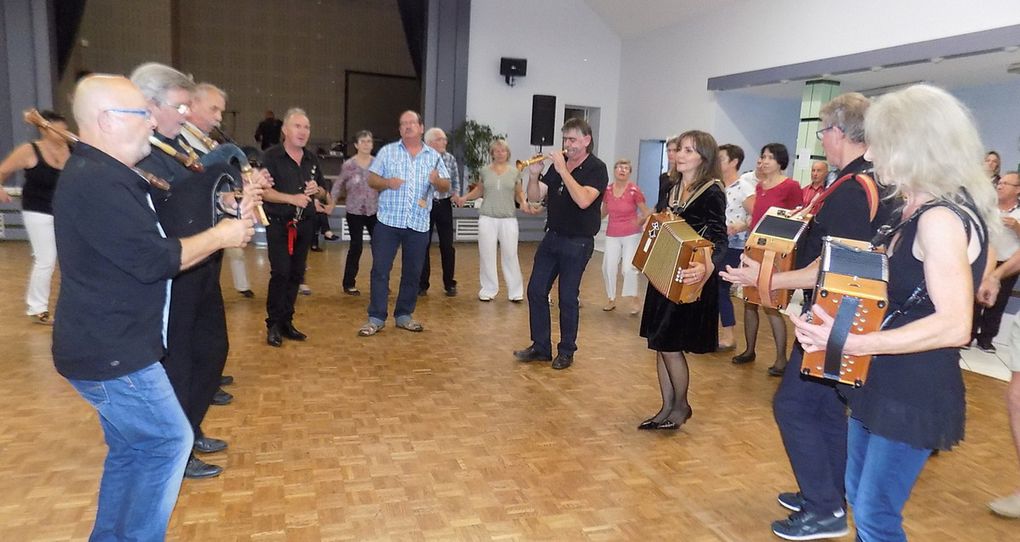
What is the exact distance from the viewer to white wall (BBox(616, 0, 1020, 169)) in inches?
255

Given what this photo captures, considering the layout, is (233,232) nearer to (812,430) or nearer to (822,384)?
(822,384)

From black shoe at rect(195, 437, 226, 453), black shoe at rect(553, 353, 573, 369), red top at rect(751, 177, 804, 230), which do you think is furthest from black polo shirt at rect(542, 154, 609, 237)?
black shoe at rect(195, 437, 226, 453)

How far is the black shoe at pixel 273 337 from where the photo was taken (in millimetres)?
4684

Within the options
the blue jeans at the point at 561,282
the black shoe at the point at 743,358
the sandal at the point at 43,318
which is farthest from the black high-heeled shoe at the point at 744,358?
the sandal at the point at 43,318

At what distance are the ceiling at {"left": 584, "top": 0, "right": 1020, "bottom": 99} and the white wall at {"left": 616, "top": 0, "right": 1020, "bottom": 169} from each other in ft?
0.65

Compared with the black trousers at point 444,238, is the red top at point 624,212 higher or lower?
higher

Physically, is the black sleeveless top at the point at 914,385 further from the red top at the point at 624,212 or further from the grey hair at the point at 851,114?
the red top at the point at 624,212

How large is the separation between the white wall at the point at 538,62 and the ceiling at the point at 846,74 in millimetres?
469

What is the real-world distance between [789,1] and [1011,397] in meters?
6.76

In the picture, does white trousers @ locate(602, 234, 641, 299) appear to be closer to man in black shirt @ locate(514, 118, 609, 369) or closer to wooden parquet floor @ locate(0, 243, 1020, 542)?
wooden parquet floor @ locate(0, 243, 1020, 542)

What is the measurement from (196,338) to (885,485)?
2.41 meters

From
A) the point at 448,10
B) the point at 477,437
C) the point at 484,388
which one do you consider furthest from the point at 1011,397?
the point at 448,10

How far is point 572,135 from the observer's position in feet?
13.9

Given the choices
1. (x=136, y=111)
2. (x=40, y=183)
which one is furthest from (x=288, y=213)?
(x=136, y=111)
